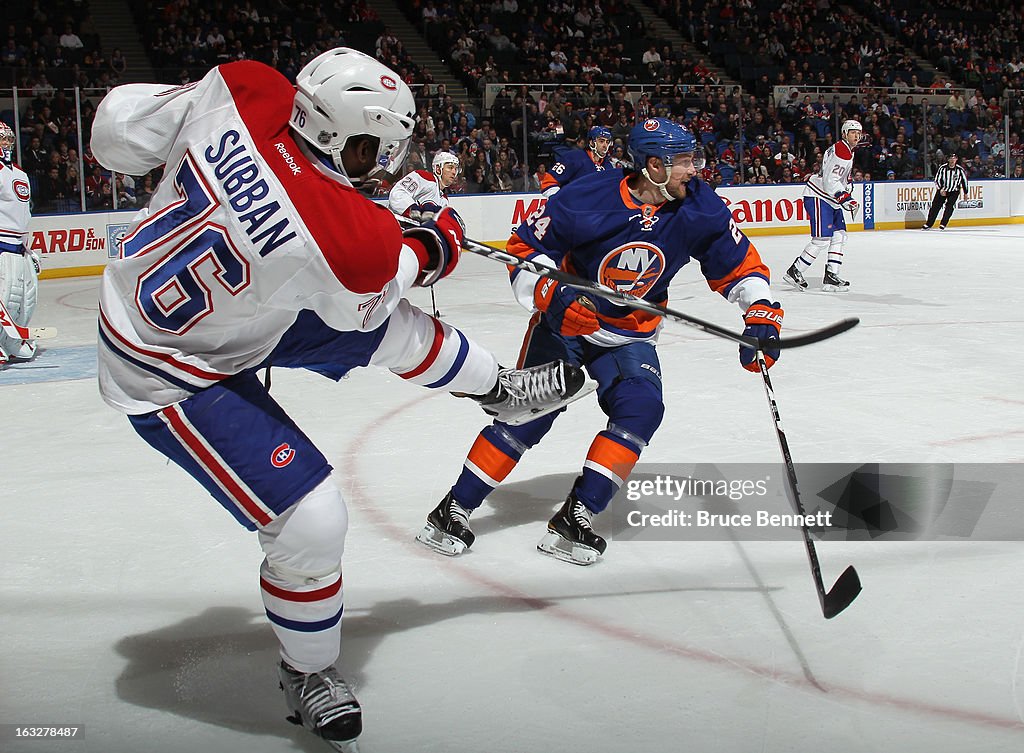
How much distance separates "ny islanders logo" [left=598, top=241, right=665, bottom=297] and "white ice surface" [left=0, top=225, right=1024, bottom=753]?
0.76 meters

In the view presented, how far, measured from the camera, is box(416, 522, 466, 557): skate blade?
312 centimetres

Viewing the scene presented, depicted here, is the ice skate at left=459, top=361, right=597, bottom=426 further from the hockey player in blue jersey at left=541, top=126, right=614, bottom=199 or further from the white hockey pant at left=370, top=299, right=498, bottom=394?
the hockey player in blue jersey at left=541, top=126, right=614, bottom=199

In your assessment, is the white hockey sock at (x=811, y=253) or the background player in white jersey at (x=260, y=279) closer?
the background player in white jersey at (x=260, y=279)

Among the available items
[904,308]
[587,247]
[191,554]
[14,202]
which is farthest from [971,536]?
[14,202]

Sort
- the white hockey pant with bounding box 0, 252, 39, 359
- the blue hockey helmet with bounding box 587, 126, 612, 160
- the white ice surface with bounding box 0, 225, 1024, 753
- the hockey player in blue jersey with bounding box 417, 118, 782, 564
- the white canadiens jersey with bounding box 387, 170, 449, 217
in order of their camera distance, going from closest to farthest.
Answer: the white ice surface with bounding box 0, 225, 1024, 753 → the hockey player in blue jersey with bounding box 417, 118, 782, 564 → the white hockey pant with bounding box 0, 252, 39, 359 → the white canadiens jersey with bounding box 387, 170, 449, 217 → the blue hockey helmet with bounding box 587, 126, 612, 160

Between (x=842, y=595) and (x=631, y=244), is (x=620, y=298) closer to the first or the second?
(x=631, y=244)

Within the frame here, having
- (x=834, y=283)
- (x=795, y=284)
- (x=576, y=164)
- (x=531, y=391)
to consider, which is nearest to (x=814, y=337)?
(x=531, y=391)

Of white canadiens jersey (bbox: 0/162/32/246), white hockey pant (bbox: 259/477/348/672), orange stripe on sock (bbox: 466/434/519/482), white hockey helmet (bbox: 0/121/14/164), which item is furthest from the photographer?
white canadiens jersey (bbox: 0/162/32/246)

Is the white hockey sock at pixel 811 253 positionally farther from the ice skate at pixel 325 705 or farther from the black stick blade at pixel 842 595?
the ice skate at pixel 325 705

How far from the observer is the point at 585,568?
9.87 ft

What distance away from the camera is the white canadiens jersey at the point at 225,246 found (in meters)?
1.87
